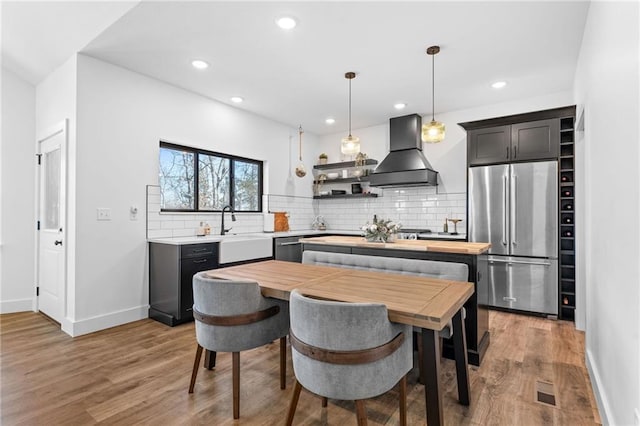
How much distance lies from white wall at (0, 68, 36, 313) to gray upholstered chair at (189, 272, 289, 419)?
11.1ft

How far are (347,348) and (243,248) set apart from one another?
2.84 m

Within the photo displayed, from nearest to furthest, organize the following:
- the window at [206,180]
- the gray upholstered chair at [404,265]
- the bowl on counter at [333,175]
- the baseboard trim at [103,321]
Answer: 1. the gray upholstered chair at [404,265]
2. the baseboard trim at [103,321]
3. the window at [206,180]
4. the bowl on counter at [333,175]

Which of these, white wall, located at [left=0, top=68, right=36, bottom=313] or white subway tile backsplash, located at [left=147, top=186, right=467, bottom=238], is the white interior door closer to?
white wall, located at [left=0, top=68, right=36, bottom=313]

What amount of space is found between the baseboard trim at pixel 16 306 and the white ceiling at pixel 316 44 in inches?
105

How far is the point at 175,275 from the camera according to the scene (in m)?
3.39

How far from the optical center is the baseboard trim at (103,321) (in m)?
3.13

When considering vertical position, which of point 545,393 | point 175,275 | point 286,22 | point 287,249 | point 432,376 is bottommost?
point 545,393

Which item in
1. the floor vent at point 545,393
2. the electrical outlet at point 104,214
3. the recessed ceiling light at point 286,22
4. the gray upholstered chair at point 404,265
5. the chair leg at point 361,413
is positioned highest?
the recessed ceiling light at point 286,22

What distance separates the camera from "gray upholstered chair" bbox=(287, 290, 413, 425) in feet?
4.63

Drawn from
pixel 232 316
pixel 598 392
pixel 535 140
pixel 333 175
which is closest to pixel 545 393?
pixel 598 392

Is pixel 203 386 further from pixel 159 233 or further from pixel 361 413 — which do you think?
pixel 159 233

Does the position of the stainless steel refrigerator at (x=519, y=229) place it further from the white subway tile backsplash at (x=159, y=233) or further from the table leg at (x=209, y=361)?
the white subway tile backsplash at (x=159, y=233)

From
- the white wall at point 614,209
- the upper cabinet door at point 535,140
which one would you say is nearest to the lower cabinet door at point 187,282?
the white wall at point 614,209

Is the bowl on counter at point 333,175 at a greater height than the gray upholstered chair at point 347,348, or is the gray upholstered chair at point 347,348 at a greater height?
the bowl on counter at point 333,175
